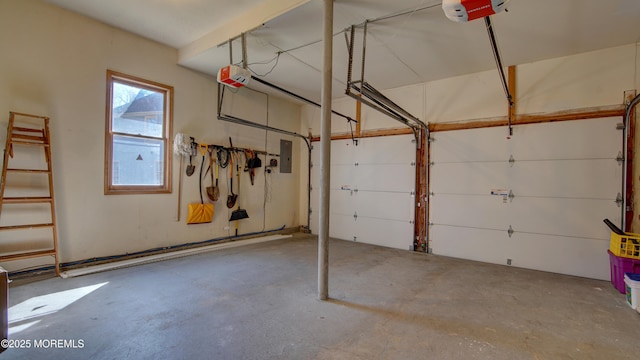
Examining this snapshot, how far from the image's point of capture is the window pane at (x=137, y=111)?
162 inches

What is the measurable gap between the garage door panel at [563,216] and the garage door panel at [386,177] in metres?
1.71

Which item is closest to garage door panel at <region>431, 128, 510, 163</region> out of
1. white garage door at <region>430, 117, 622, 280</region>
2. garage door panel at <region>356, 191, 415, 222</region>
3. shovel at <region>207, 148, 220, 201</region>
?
white garage door at <region>430, 117, 622, 280</region>

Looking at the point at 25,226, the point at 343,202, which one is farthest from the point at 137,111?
the point at 343,202

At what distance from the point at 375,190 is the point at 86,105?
4.91m

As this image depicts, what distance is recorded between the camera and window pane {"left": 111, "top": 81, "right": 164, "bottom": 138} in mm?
4113

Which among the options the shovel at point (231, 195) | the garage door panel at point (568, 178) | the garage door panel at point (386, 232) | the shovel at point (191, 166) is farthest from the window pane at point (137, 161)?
the garage door panel at point (568, 178)

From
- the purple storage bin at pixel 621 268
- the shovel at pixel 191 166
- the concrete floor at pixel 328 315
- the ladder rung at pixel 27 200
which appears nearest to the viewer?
the concrete floor at pixel 328 315

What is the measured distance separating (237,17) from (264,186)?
11.3 feet

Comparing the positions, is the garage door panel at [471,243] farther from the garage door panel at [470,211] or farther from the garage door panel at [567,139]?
the garage door panel at [567,139]

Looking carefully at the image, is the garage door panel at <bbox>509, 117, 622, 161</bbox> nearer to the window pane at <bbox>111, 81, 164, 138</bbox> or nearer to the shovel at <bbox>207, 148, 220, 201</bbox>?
the shovel at <bbox>207, 148, 220, 201</bbox>

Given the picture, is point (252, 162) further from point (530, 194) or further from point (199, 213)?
point (530, 194)

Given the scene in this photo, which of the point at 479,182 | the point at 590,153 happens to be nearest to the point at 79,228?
the point at 479,182

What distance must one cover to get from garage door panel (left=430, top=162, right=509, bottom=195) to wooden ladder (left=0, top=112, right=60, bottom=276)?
563 cm

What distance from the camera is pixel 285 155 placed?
6.82m
